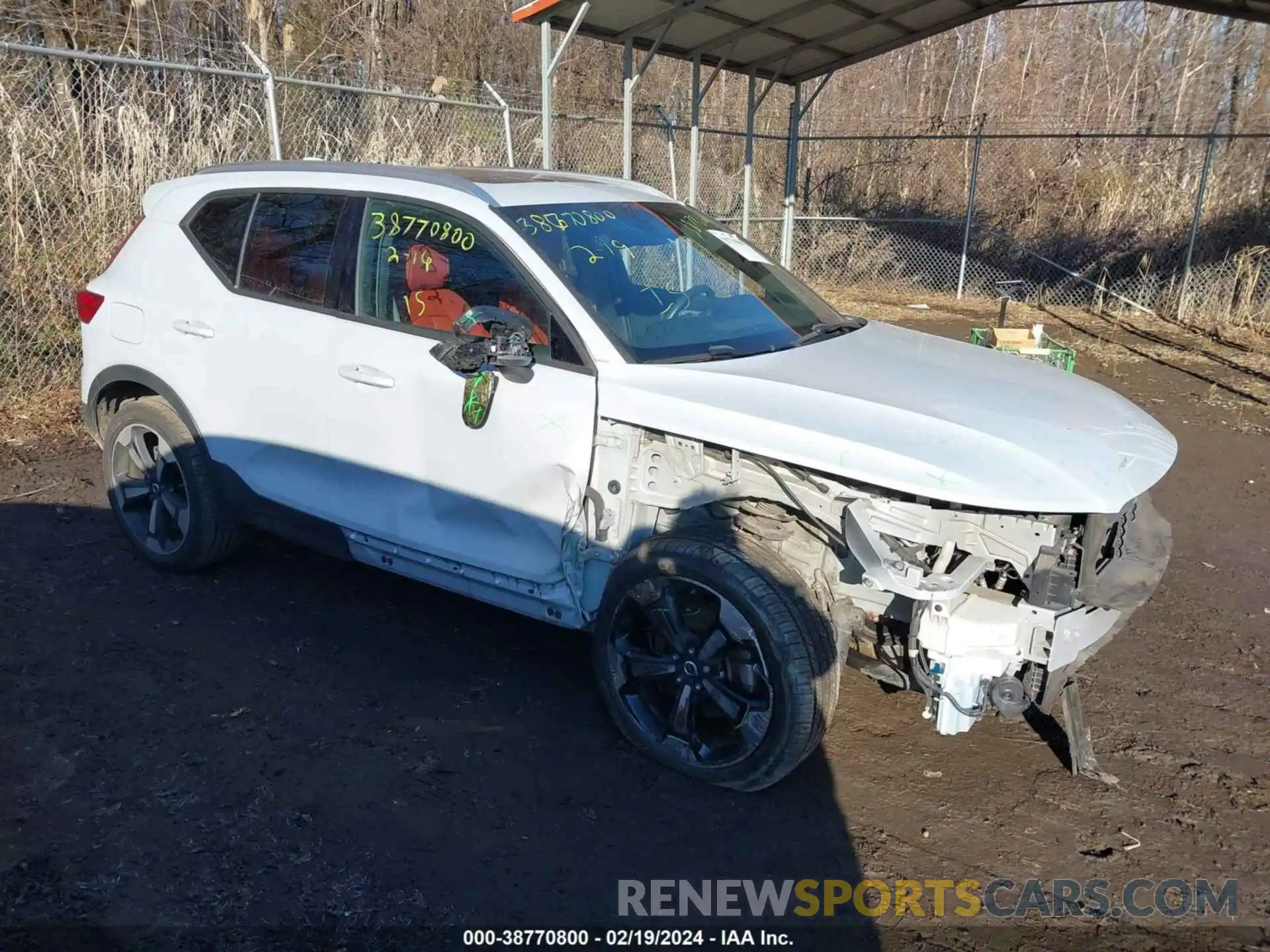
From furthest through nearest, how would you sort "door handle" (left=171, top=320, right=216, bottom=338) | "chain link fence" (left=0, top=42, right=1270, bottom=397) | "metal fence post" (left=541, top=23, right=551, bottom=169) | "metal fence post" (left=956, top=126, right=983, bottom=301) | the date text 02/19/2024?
1. "metal fence post" (left=956, top=126, right=983, bottom=301)
2. "metal fence post" (left=541, top=23, right=551, bottom=169)
3. "chain link fence" (left=0, top=42, right=1270, bottom=397)
4. "door handle" (left=171, top=320, right=216, bottom=338)
5. the date text 02/19/2024

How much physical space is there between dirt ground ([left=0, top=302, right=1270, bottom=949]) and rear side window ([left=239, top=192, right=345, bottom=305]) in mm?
1478

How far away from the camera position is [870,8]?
402 inches

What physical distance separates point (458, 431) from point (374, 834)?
1.41 m

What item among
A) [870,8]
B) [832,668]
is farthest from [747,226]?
[832,668]

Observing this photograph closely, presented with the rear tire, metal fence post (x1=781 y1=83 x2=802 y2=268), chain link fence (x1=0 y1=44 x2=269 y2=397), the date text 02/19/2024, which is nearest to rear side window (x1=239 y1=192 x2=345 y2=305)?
the rear tire

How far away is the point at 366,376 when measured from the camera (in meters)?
3.85

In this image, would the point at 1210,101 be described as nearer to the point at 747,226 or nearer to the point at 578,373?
the point at 747,226

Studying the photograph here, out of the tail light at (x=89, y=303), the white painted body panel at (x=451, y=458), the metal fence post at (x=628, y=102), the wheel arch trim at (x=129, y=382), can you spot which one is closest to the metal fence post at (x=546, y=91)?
the metal fence post at (x=628, y=102)

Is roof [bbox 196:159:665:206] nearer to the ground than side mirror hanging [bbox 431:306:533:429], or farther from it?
farther from it

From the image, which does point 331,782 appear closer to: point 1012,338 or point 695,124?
point 1012,338

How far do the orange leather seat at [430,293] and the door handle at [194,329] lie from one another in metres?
1.07

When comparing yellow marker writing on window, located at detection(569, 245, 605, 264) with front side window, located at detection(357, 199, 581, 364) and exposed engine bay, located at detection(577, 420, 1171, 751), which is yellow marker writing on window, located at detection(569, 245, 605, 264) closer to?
front side window, located at detection(357, 199, 581, 364)

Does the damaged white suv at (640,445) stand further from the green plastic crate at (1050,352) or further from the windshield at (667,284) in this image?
the green plastic crate at (1050,352)

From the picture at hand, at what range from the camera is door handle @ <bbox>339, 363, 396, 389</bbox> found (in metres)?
3.80
